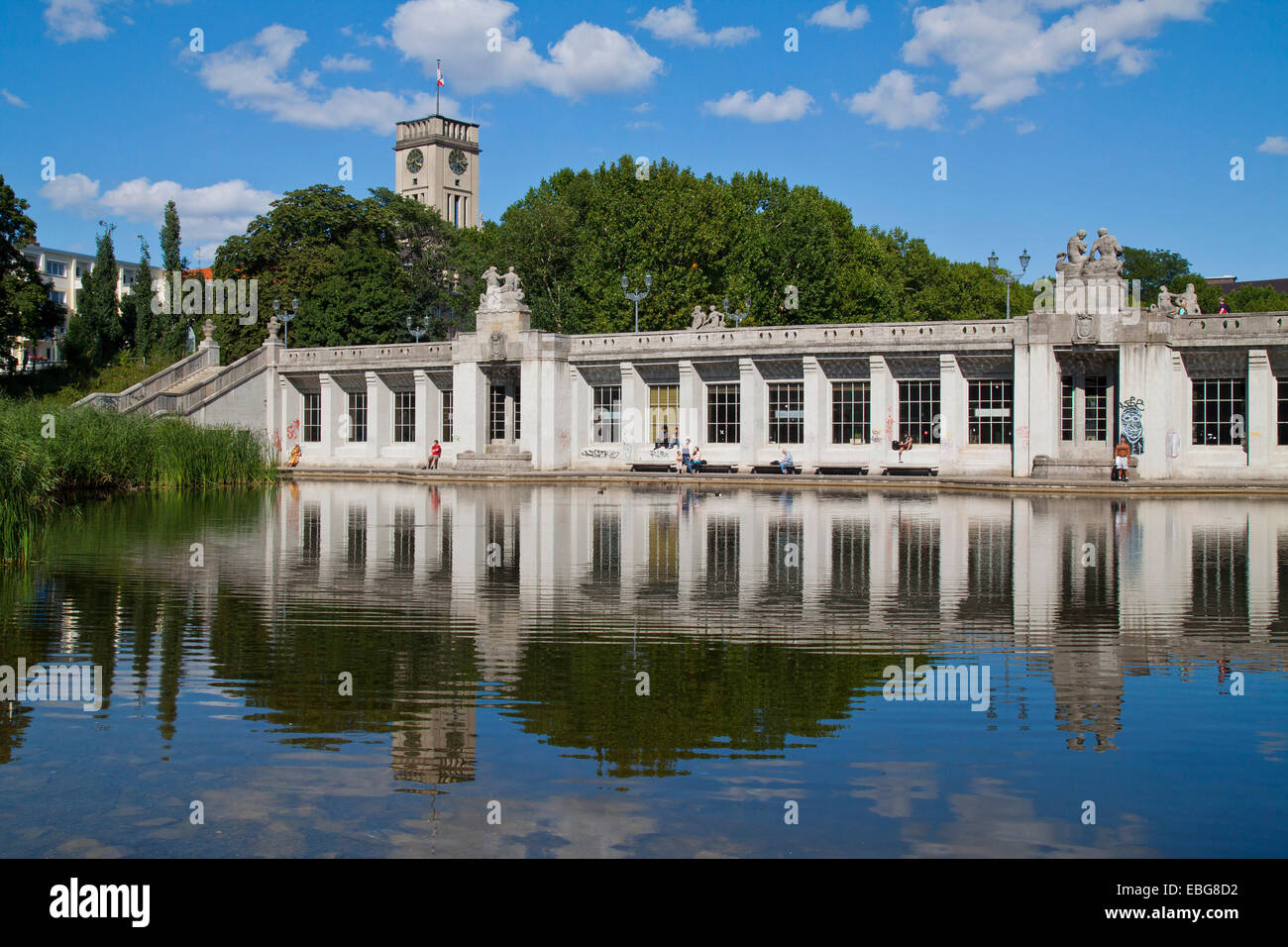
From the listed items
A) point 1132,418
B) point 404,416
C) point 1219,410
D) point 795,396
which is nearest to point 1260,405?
point 1219,410

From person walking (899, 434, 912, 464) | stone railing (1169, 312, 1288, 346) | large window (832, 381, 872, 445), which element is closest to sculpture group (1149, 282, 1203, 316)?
stone railing (1169, 312, 1288, 346)

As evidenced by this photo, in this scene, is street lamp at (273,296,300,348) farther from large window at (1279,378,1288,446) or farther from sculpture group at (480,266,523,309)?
large window at (1279,378,1288,446)

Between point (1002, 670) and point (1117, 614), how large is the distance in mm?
3580

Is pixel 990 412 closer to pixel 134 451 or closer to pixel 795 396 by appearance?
pixel 795 396

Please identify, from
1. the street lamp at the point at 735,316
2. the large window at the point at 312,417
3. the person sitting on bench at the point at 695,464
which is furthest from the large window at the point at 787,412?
the large window at the point at 312,417

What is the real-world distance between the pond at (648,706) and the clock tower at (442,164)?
132m

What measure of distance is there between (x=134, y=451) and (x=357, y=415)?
23481 millimetres

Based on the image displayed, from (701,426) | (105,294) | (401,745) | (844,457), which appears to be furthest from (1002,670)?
(105,294)

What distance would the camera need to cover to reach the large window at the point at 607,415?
5172 centimetres

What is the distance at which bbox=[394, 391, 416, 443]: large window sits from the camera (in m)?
58.0

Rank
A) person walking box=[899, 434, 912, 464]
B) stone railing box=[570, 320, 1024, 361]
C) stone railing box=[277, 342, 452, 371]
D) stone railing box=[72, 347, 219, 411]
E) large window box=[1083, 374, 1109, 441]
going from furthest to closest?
stone railing box=[277, 342, 452, 371] → stone railing box=[72, 347, 219, 411] → person walking box=[899, 434, 912, 464] → stone railing box=[570, 320, 1024, 361] → large window box=[1083, 374, 1109, 441]

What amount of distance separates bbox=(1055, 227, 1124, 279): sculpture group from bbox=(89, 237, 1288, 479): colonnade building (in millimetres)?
185
